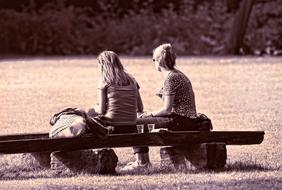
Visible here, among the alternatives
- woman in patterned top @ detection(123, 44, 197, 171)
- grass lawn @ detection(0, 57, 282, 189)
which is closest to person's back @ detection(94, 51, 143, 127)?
woman in patterned top @ detection(123, 44, 197, 171)

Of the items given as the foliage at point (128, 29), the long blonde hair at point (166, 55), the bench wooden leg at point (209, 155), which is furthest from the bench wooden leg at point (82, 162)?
the foliage at point (128, 29)

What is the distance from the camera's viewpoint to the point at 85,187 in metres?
9.39

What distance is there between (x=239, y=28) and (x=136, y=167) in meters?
21.5

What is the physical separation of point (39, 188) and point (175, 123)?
209 cm

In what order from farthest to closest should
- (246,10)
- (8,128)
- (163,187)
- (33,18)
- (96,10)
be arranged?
(96,10)
(33,18)
(246,10)
(8,128)
(163,187)

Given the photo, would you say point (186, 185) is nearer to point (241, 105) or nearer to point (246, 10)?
point (241, 105)

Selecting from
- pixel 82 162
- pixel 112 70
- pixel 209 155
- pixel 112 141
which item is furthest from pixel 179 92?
pixel 82 162

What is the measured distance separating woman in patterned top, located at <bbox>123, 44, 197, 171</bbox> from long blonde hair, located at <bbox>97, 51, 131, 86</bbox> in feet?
1.17

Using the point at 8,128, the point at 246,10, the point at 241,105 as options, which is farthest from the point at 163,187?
the point at 246,10

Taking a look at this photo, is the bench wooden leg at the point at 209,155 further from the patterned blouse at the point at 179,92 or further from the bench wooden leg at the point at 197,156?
the patterned blouse at the point at 179,92

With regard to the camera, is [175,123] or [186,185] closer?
[186,185]

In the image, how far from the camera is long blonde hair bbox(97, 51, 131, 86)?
35.5ft

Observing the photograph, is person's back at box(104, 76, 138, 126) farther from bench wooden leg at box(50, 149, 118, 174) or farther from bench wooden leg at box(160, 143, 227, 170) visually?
bench wooden leg at box(50, 149, 118, 174)

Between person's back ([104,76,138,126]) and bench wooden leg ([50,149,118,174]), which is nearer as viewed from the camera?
bench wooden leg ([50,149,118,174])
